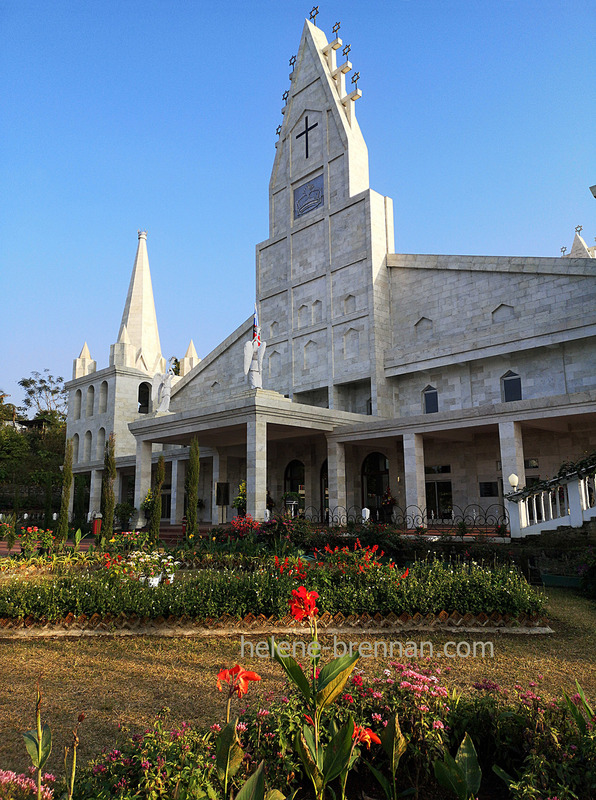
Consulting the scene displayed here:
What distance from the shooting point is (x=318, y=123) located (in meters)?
29.1

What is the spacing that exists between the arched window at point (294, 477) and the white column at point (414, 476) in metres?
8.06

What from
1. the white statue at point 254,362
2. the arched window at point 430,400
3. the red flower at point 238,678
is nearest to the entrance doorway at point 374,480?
the arched window at point 430,400

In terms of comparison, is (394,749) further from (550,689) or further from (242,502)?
(242,502)

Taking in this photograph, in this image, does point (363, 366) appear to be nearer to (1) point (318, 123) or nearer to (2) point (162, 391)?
(2) point (162, 391)

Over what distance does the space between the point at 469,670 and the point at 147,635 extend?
462cm

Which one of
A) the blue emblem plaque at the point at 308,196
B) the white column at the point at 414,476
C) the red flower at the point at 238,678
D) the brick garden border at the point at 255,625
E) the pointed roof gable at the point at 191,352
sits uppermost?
the blue emblem plaque at the point at 308,196

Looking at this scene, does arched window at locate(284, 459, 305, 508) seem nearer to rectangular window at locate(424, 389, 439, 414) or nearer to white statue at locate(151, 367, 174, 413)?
white statue at locate(151, 367, 174, 413)

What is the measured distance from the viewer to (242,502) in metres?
21.0

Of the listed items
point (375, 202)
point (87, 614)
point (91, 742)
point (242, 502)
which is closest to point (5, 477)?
point (242, 502)

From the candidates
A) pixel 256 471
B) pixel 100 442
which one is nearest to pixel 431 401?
pixel 256 471

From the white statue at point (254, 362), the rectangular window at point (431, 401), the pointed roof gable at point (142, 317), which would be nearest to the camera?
the white statue at point (254, 362)

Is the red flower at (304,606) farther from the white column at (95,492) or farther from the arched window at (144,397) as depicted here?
the arched window at (144,397)

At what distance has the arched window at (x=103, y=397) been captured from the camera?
38491 mm

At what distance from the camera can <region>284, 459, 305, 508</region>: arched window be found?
2739 cm
